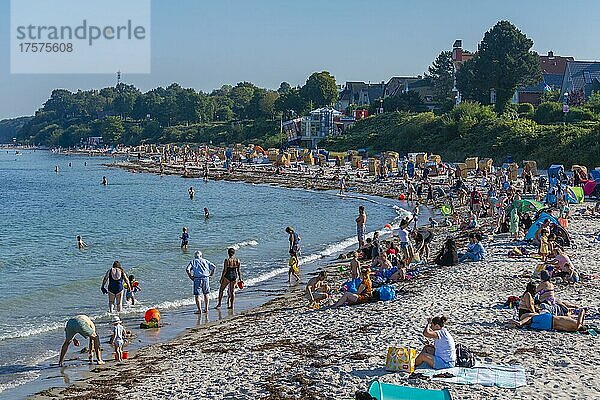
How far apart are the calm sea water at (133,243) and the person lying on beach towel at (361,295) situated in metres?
3.85

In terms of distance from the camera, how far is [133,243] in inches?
1151

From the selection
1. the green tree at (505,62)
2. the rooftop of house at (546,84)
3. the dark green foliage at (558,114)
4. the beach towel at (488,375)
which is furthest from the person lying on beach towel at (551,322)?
the rooftop of house at (546,84)

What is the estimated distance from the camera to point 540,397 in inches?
345

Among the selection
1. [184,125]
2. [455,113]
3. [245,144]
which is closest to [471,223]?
[455,113]

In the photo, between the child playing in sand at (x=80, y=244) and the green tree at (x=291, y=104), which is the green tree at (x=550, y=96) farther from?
the child playing in sand at (x=80, y=244)

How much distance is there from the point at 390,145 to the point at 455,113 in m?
7.82

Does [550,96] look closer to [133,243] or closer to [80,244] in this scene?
[133,243]

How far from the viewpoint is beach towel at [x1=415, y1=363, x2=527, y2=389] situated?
9.28m

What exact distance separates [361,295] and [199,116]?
132558mm

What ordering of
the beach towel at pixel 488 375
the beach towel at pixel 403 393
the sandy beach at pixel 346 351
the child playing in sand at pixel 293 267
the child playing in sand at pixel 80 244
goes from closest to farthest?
1. the beach towel at pixel 403 393
2. the beach towel at pixel 488 375
3. the sandy beach at pixel 346 351
4. the child playing in sand at pixel 293 267
5. the child playing in sand at pixel 80 244

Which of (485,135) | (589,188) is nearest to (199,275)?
(589,188)

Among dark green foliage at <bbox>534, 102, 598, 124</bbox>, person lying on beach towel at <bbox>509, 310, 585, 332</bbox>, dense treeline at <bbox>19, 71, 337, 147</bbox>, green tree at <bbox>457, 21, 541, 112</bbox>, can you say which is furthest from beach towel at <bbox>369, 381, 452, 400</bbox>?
dense treeline at <bbox>19, 71, 337, 147</bbox>

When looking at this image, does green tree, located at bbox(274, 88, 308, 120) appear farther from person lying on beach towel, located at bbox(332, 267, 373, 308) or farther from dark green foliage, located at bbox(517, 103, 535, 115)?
person lying on beach towel, located at bbox(332, 267, 373, 308)

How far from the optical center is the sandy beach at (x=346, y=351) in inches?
379
